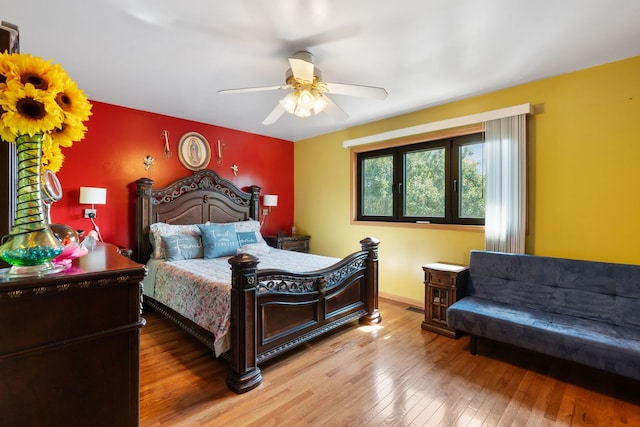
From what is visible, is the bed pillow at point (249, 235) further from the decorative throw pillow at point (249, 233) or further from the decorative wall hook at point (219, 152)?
the decorative wall hook at point (219, 152)

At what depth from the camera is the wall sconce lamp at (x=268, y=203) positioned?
476 centimetres

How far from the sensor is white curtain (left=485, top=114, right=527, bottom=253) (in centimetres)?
289

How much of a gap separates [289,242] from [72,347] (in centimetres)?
393

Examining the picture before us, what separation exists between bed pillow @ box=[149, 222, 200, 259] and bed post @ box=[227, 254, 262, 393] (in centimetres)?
170

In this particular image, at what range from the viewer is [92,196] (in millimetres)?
3111

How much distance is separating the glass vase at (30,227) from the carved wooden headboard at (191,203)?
9.96 feet

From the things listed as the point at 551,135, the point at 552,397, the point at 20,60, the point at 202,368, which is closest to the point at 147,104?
the point at 202,368

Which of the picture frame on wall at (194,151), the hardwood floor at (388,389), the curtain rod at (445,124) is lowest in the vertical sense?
the hardwood floor at (388,389)

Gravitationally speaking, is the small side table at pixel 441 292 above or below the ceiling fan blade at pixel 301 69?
below

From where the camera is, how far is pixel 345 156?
4.57 m

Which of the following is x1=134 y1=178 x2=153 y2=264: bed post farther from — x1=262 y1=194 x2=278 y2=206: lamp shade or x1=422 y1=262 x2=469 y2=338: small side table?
x1=422 y1=262 x2=469 y2=338: small side table

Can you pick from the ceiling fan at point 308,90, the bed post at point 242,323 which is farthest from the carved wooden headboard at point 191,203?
the bed post at point 242,323

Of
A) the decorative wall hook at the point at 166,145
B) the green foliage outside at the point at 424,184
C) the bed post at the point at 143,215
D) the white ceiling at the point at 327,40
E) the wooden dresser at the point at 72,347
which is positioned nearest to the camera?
the wooden dresser at the point at 72,347

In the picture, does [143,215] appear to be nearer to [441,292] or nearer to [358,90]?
[358,90]
